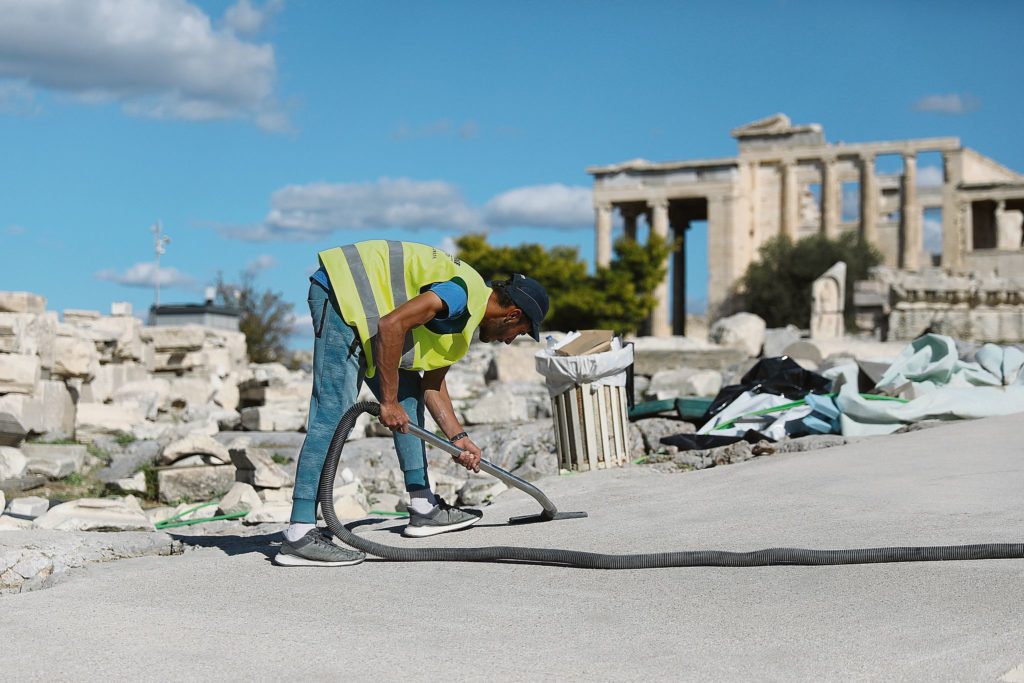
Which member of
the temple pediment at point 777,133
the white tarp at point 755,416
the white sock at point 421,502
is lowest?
the white sock at point 421,502

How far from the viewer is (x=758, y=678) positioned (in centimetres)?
331

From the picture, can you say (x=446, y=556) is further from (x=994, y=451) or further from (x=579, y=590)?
(x=994, y=451)

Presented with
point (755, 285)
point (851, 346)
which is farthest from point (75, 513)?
point (755, 285)

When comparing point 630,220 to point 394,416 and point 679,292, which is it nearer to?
point 679,292

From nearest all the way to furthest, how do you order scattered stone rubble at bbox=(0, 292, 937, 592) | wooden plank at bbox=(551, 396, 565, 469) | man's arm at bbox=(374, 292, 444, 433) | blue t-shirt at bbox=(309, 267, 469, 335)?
1. man's arm at bbox=(374, 292, 444, 433)
2. blue t-shirt at bbox=(309, 267, 469, 335)
3. scattered stone rubble at bbox=(0, 292, 937, 592)
4. wooden plank at bbox=(551, 396, 565, 469)

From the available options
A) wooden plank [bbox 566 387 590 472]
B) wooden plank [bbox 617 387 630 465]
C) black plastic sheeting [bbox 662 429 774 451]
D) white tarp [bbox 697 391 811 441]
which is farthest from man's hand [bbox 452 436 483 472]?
white tarp [bbox 697 391 811 441]

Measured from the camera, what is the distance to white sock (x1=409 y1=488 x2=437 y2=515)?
18.6ft

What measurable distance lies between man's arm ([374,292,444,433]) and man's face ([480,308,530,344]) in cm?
40

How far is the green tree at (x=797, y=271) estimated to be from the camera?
47562 millimetres

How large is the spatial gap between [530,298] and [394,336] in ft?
2.55

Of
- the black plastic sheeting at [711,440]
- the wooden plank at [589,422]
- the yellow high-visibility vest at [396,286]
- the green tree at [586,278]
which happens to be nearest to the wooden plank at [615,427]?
the wooden plank at [589,422]

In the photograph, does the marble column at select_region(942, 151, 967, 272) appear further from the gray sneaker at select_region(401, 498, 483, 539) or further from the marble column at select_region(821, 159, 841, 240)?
the gray sneaker at select_region(401, 498, 483, 539)

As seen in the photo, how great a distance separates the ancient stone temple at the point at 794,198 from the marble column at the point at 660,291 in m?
0.06

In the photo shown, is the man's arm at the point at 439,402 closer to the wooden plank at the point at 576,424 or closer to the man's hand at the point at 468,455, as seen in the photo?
the man's hand at the point at 468,455
